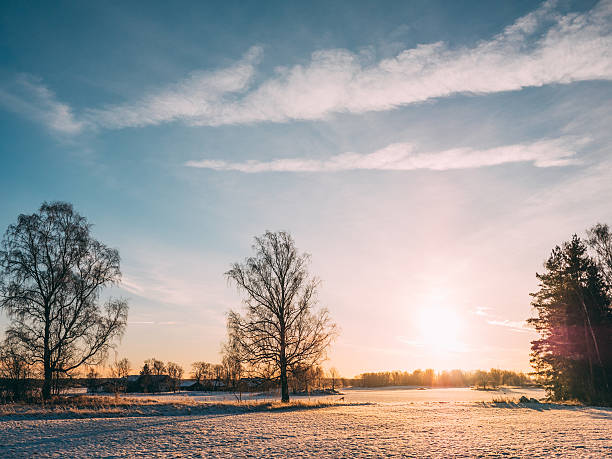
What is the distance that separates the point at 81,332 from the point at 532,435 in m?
29.3

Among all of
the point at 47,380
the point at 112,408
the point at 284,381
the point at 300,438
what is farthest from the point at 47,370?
the point at 300,438

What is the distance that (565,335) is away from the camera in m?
39.1

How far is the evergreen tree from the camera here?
121 feet

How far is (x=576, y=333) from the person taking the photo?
127 feet

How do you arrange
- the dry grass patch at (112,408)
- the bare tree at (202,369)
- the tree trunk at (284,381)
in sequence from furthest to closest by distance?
the bare tree at (202,369), the tree trunk at (284,381), the dry grass patch at (112,408)

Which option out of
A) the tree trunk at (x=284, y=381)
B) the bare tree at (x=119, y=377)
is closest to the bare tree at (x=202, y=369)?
the bare tree at (x=119, y=377)

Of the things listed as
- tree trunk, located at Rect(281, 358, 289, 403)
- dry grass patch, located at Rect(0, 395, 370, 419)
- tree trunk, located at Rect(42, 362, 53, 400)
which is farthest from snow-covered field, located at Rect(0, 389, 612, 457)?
tree trunk, located at Rect(281, 358, 289, 403)

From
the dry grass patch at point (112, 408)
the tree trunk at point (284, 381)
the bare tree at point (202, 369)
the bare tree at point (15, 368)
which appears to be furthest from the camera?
the bare tree at point (202, 369)

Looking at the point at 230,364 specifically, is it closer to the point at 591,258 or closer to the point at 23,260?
the point at 23,260

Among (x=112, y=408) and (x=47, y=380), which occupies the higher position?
(x=47, y=380)

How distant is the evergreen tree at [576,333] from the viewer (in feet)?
121

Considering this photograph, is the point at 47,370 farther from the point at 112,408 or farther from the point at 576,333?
the point at 576,333

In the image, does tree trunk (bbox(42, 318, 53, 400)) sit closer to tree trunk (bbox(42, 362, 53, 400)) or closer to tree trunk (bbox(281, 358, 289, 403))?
tree trunk (bbox(42, 362, 53, 400))

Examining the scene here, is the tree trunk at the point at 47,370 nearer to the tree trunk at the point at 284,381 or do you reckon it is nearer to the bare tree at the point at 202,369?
the tree trunk at the point at 284,381
